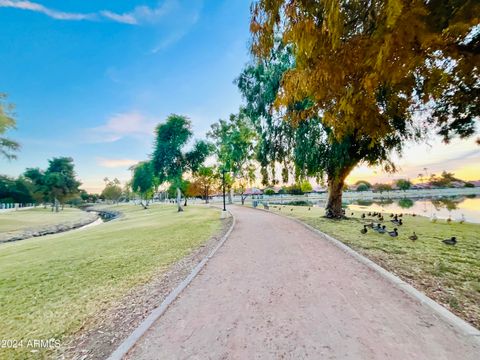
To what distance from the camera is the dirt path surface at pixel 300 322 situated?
116 inches

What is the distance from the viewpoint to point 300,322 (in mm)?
3584

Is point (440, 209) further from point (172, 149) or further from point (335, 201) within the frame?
point (172, 149)

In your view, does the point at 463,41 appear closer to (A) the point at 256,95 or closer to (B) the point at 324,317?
(B) the point at 324,317

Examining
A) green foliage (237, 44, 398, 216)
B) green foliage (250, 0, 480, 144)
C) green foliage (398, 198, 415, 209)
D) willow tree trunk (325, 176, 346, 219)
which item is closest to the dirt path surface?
green foliage (250, 0, 480, 144)

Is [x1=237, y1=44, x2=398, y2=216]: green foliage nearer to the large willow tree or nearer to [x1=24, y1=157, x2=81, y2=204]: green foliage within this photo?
the large willow tree

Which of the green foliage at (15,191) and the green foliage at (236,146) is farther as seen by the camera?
the green foliage at (15,191)

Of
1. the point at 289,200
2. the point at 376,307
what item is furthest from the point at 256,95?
the point at 289,200

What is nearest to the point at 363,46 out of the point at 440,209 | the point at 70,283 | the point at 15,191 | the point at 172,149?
the point at 70,283

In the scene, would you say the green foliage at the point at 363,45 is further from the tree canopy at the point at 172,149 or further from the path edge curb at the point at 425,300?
the tree canopy at the point at 172,149

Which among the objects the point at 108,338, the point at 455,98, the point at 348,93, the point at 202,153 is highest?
the point at 202,153

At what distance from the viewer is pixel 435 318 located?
3.56 meters

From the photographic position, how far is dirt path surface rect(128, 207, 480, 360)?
294 cm

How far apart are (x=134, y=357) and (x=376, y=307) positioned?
3764 mm

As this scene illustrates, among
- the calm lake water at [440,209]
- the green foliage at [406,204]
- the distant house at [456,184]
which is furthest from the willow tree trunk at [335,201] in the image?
the distant house at [456,184]
